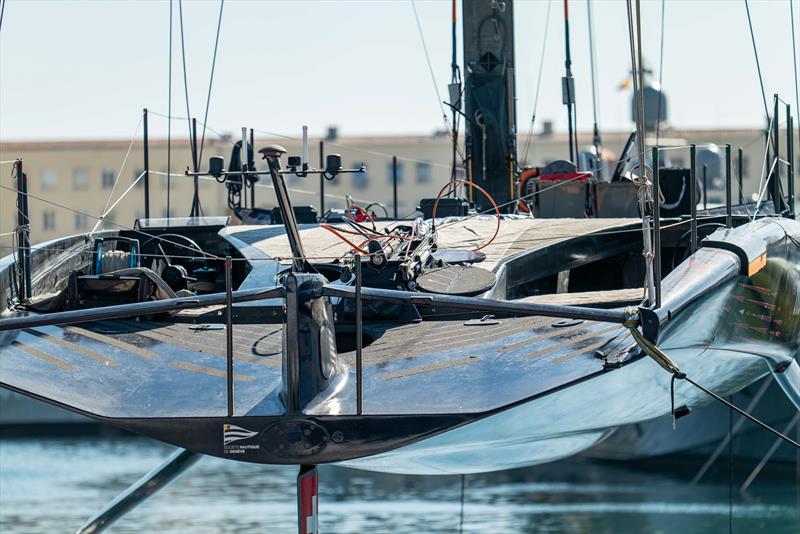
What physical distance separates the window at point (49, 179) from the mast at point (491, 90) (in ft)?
174

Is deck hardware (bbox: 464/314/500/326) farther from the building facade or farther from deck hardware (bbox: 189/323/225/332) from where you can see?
the building facade

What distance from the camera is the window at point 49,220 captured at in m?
60.8

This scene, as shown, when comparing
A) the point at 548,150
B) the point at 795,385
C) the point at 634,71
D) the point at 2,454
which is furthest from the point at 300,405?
the point at 548,150

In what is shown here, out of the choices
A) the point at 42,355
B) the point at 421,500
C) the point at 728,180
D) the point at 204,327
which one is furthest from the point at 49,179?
the point at 728,180

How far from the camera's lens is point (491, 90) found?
1169 centimetres

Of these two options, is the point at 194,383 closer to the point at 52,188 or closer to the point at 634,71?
the point at 634,71

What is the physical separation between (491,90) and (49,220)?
53098 mm

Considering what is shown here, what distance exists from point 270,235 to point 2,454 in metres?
22.8

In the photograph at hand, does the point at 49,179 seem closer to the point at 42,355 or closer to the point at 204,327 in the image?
the point at 204,327

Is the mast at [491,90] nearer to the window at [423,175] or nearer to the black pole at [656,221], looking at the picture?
the black pole at [656,221]

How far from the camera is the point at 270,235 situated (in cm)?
883

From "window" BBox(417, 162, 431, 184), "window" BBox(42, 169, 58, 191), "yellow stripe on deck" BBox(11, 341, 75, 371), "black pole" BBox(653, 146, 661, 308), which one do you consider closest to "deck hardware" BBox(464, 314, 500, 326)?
"black pole" BBox(653, 146, 661, 308)

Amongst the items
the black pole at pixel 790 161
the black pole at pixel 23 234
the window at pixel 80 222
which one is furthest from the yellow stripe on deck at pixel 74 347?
the window at pixel 80 222

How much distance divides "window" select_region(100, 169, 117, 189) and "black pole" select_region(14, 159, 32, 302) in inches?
2173
